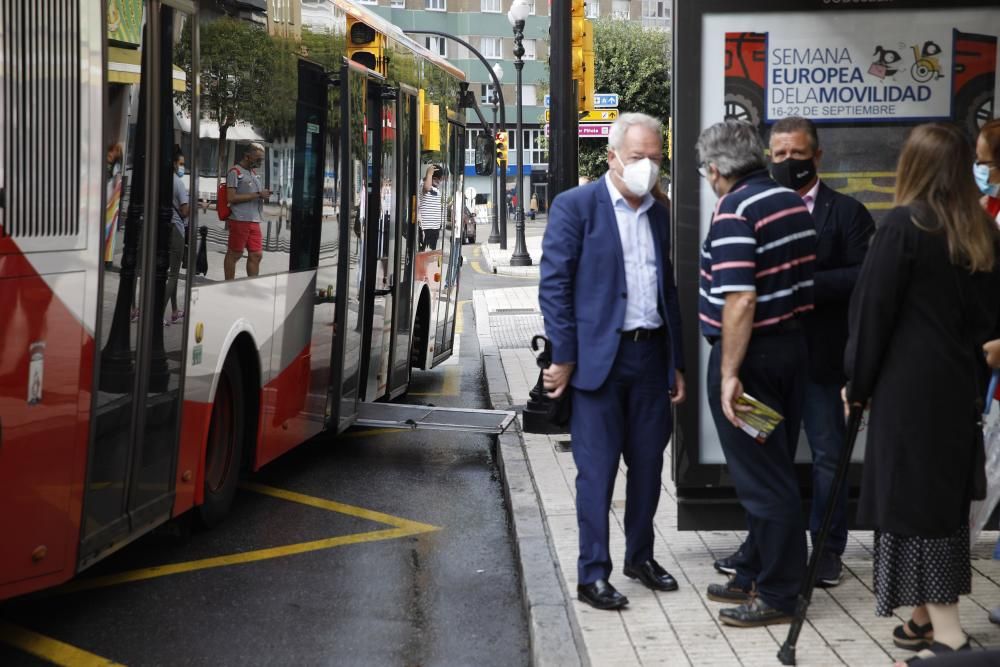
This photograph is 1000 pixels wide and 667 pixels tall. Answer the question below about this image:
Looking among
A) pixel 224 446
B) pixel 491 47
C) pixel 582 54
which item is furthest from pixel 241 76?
pixel 491 47

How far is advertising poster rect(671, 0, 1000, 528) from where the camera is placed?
611 centimetres

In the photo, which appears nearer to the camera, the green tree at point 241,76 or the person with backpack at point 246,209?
the green tree at point 241,76

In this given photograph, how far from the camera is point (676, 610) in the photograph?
17.9 feet

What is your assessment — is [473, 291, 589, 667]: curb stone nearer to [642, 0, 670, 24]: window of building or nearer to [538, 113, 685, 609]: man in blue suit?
[538, 113, 685, 609]: man in blue suit

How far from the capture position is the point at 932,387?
14.8 feet

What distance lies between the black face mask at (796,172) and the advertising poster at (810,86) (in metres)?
0.54

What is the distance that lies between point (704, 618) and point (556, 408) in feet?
3.31

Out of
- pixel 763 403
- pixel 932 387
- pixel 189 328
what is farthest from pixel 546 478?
pixel 932 387

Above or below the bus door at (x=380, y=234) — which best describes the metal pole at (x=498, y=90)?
above

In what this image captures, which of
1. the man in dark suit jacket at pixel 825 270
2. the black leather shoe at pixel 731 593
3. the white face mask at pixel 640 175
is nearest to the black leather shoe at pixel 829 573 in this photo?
the man in dark suit jacket at pixel 825 270

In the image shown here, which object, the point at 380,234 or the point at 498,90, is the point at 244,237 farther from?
the point at 498,90

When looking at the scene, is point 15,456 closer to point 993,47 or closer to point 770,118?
point 770,118

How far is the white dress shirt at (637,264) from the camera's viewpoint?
18.0 feet

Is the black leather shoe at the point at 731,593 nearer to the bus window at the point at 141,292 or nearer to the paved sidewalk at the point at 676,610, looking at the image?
the paved sidewalk at the point at 676,610
